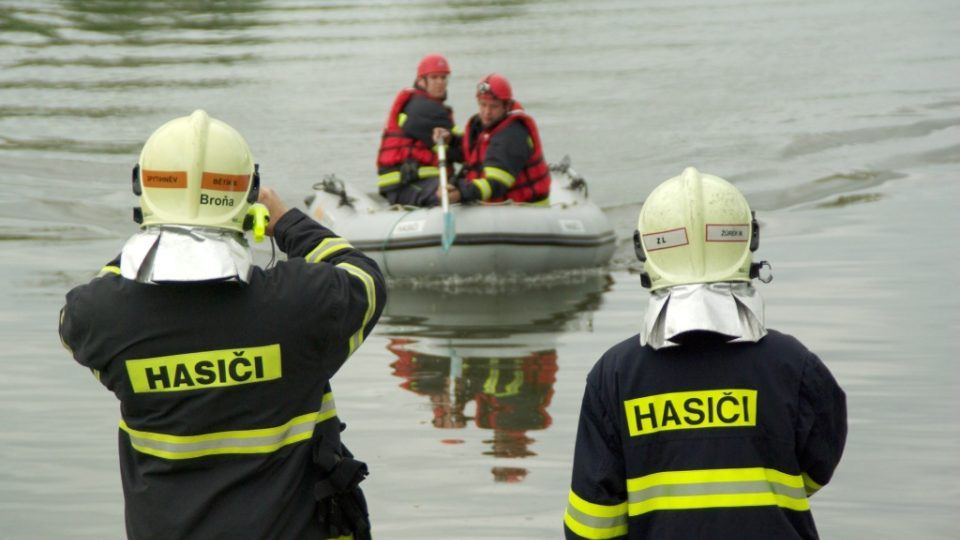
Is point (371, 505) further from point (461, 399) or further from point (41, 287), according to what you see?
point (41, 287)

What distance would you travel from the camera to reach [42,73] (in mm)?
26047

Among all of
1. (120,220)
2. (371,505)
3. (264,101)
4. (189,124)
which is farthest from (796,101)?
(189,124)

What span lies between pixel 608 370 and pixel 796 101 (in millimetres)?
20211

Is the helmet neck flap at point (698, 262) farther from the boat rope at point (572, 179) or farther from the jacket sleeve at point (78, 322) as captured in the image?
the boat rope at point (572, 179)

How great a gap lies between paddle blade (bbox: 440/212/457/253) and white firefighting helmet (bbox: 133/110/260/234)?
8.56 m

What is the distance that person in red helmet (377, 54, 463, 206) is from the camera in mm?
12406

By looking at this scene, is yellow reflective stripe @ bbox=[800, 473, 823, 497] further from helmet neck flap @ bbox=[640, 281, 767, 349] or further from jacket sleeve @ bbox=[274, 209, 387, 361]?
jacket sleeve @ bbox=[274, 209, 387, 361]

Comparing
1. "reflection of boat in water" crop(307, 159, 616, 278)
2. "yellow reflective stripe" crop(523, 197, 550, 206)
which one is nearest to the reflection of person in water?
"reflection of boat in water" crop(307, 159, 616, 278)

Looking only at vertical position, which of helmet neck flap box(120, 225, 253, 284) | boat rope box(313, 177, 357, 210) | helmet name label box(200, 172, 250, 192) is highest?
helmet name label box(200, 172, 250, 192)

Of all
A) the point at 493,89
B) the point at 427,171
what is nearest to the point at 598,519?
the point at 493,89

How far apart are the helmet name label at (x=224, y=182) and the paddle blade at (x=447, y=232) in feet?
28.1

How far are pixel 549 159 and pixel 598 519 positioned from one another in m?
16.5

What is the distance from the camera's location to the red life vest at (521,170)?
39.4 feet

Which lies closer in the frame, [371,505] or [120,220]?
[371,505]
